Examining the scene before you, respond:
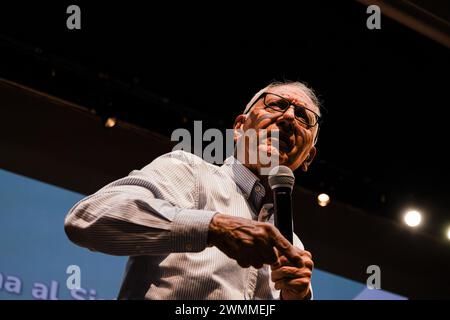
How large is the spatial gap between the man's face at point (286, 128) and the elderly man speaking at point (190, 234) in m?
0.14

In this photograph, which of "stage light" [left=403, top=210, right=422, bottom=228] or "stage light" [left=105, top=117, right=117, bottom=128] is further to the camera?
"stage light" [left=403, top=210, right=422, bottom=228]

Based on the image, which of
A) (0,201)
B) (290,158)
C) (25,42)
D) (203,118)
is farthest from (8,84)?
(290,158)

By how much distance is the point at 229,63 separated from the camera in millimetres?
4164

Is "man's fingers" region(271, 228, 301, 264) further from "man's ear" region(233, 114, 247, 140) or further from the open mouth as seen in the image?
"man's ear" region(233, 114, 247, 140)

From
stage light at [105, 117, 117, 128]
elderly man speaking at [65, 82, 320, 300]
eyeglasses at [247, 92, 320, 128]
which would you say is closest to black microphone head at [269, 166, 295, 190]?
elderly man speaking at [65, 82, 320, 300]

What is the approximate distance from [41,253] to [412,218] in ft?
10.6

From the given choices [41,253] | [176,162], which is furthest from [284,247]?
[41,253]

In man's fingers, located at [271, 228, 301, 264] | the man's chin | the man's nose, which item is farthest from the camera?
the man's nose

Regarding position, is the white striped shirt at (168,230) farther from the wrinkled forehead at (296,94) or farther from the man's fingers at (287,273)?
the wrinkled forehead at (296,94)

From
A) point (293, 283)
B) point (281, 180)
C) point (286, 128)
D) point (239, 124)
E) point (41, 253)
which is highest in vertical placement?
point (41, 253)

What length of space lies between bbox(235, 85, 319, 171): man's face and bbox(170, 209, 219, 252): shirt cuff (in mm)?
561

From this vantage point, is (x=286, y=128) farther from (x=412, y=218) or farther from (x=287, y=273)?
(x=412, y=218)

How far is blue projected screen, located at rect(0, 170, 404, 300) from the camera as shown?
3.75 m

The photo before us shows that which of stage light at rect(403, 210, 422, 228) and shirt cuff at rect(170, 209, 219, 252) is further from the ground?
stage light at rect(403, 210, 422, 228)
